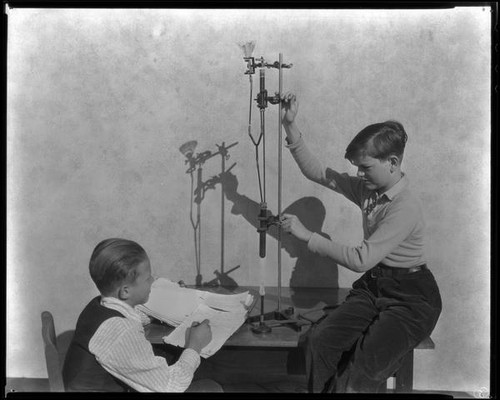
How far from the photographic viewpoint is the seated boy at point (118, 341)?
1.84 m

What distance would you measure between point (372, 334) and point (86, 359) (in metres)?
0.96

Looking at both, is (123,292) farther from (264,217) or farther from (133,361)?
(264,217)

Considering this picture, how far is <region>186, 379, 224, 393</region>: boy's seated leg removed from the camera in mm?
2137

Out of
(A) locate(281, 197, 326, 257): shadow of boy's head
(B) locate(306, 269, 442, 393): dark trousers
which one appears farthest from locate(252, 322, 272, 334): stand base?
(A) locate(281, 197, 326, 257): shadow of boy's head

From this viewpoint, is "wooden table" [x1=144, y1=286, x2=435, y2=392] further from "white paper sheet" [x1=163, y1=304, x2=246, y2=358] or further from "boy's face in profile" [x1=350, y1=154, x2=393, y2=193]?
"boy's face in profile" [x1=350, y1=154, x2=393, y2=193]

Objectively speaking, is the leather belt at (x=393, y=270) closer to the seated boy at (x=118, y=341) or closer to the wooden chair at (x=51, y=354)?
the seated boy at (x=118, y=341)

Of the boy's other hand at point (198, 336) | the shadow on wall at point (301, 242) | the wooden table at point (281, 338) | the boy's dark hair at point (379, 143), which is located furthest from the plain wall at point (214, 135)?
the boy's other hand at point (198, 336)

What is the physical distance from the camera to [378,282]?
2201mm

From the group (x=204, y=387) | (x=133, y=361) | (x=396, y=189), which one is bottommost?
(x=204, y=387)

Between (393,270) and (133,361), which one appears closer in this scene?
(133,361)

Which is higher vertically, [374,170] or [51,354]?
[374,170]

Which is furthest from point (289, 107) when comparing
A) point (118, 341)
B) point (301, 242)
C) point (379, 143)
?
point (118, 341)

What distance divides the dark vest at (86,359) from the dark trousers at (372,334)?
697 millimetres

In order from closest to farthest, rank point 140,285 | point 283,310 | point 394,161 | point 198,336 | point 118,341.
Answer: point 118,341, point 140,285, point 198,336, point 394,161, point 283,310
